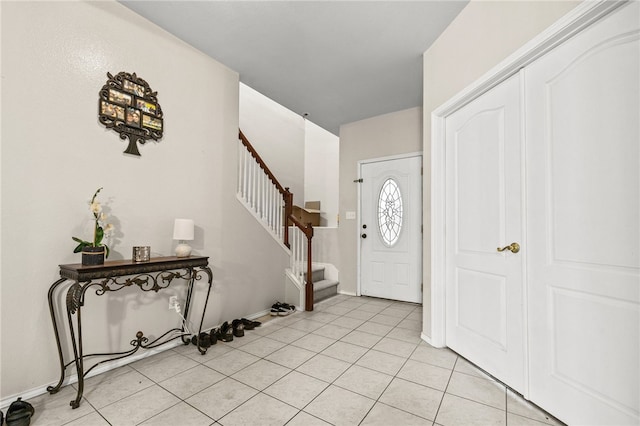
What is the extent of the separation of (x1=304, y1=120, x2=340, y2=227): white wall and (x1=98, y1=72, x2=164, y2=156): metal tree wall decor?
12.8 feet

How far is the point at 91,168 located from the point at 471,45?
9.89ft

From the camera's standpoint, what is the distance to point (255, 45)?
2.71 metres

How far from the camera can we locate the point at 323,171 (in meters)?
6.09

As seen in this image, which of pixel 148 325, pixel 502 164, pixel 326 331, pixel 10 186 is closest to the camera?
pixel 10 186

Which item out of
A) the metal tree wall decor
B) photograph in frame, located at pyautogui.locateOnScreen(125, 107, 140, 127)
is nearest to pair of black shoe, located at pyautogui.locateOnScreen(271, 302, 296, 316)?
the metal tree wall decor

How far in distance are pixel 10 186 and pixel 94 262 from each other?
654 mm

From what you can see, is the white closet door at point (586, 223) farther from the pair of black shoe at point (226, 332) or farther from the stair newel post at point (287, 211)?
the stair newel post at point (287, 211)

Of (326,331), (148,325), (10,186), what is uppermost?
(10,186)

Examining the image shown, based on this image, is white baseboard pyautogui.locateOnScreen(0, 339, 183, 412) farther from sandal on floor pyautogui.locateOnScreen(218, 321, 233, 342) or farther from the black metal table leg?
sandal on floor pyautogui.locateOnScreen(218, 321, 233, 342)

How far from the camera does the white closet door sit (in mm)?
1243

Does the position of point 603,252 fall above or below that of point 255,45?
below

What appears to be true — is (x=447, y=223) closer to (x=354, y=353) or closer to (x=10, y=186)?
(x=354, y=353)

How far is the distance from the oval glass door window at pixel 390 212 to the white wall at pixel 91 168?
Answer: 7.50 ft

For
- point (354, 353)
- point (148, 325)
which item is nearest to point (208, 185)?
point (148, 325)
